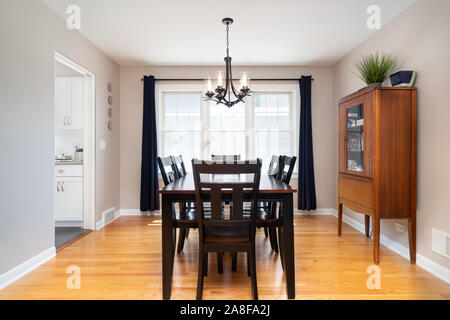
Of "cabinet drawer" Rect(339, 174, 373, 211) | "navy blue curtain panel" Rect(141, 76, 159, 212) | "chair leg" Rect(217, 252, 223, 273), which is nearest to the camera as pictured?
"chair leg" Rect(217, 252, 223, 273)

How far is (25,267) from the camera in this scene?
2.50 metres

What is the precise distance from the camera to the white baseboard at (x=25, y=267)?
2.27 metres

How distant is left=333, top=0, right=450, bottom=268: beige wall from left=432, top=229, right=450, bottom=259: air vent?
0.16 feet

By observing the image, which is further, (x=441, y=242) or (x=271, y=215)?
(x=271, y=215)

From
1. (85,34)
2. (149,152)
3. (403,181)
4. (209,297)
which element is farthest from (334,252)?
(85,34)

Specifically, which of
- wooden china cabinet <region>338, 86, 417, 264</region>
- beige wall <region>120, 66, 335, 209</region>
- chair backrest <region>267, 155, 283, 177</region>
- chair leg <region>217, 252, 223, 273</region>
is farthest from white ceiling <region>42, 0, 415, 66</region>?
chair leg <region>217, 252, 223, 273</region>

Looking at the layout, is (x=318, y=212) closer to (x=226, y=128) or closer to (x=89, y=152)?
(x=226, y=128)

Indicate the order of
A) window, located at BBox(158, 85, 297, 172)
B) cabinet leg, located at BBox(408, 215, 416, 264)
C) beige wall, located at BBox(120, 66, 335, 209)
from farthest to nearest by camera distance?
window, located at BBox(158, 85, 297, 172) < beige wall, located at BBox(120, 66, 335, 209) < cabinet leg, located at BBox(408, 215, 416, 264)

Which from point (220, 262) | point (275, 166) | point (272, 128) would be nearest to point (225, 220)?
point (220, 262)

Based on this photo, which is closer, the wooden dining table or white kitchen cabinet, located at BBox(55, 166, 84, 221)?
the wooden dining table

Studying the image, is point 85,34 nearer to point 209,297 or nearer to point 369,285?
Answer: point 209,297

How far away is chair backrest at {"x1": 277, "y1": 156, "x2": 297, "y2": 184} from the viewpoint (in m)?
2.59

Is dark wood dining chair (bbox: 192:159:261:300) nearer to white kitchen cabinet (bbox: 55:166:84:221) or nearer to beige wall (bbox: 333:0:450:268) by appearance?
beige wall (bbox: 333:0:450:268)

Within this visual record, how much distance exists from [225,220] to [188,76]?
11.4 ft
